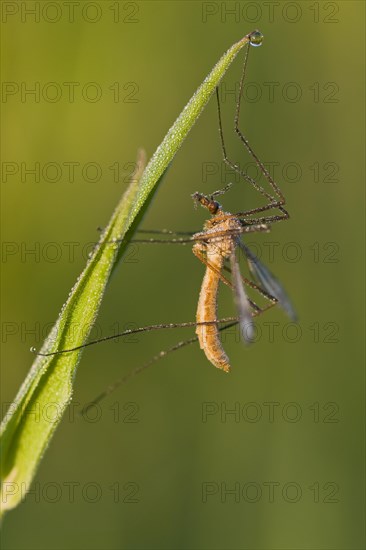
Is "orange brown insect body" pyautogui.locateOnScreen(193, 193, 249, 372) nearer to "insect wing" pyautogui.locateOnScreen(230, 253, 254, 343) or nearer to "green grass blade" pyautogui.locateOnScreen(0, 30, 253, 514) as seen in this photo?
"insect wing" pyautogui.locateOnScreen(230, 253, 254, 343)

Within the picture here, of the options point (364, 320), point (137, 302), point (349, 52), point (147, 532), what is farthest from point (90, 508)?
A: point (349, 52)

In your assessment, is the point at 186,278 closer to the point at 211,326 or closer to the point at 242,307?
the point at 211,326

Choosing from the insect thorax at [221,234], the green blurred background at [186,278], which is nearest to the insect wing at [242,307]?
the insect thorax at [221,234]

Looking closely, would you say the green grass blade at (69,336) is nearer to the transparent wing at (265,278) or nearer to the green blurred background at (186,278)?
the transparent wing at (265,278)

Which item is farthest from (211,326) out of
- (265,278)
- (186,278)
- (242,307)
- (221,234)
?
(186,278)

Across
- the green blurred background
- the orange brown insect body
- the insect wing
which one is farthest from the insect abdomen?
the green blurred background

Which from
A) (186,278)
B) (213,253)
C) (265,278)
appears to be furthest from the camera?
(186,278)

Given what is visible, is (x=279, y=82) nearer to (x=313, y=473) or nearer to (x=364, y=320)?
(x=364, y=320)
